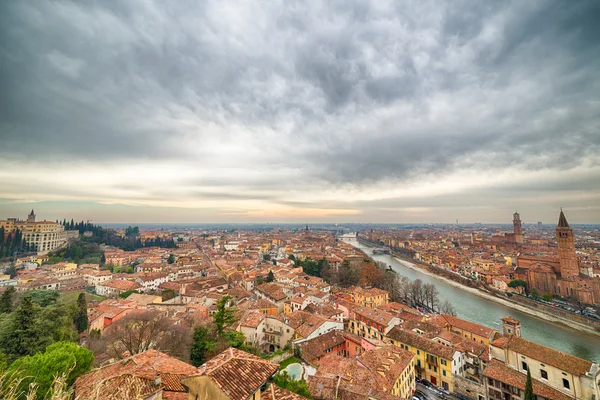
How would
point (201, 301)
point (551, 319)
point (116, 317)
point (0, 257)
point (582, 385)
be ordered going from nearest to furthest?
point (582, 385), point (116, 317), point (201, 301), point (551, 319), point (0, 257)

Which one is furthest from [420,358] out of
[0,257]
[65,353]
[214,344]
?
[0,257]

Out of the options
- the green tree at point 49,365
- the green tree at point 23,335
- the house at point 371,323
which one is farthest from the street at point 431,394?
the green tree at point 23,335

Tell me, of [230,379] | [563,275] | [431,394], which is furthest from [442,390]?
[563,275]

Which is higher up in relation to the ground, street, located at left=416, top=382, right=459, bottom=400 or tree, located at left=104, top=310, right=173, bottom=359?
tree, located at left=104, top=310, right=173, bottom=359

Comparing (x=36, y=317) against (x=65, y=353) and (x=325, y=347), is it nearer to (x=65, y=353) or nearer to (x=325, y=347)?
(x=65, y=353)

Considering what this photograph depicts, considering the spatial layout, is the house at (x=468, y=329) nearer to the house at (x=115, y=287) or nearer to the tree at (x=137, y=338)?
the tree at (x=137, y=338)

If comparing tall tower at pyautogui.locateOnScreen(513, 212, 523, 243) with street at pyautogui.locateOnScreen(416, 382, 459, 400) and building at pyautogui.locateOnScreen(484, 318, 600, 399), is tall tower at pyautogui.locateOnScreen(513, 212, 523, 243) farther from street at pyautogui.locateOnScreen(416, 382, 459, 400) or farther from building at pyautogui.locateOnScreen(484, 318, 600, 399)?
street at pyautogui.locateOnScreen(416, 382, 459, 400)

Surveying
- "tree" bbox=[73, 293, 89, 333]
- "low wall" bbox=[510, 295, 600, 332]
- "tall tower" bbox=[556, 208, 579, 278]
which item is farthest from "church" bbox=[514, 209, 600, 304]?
"tree" bbox=[73, 293, 89, 333]
